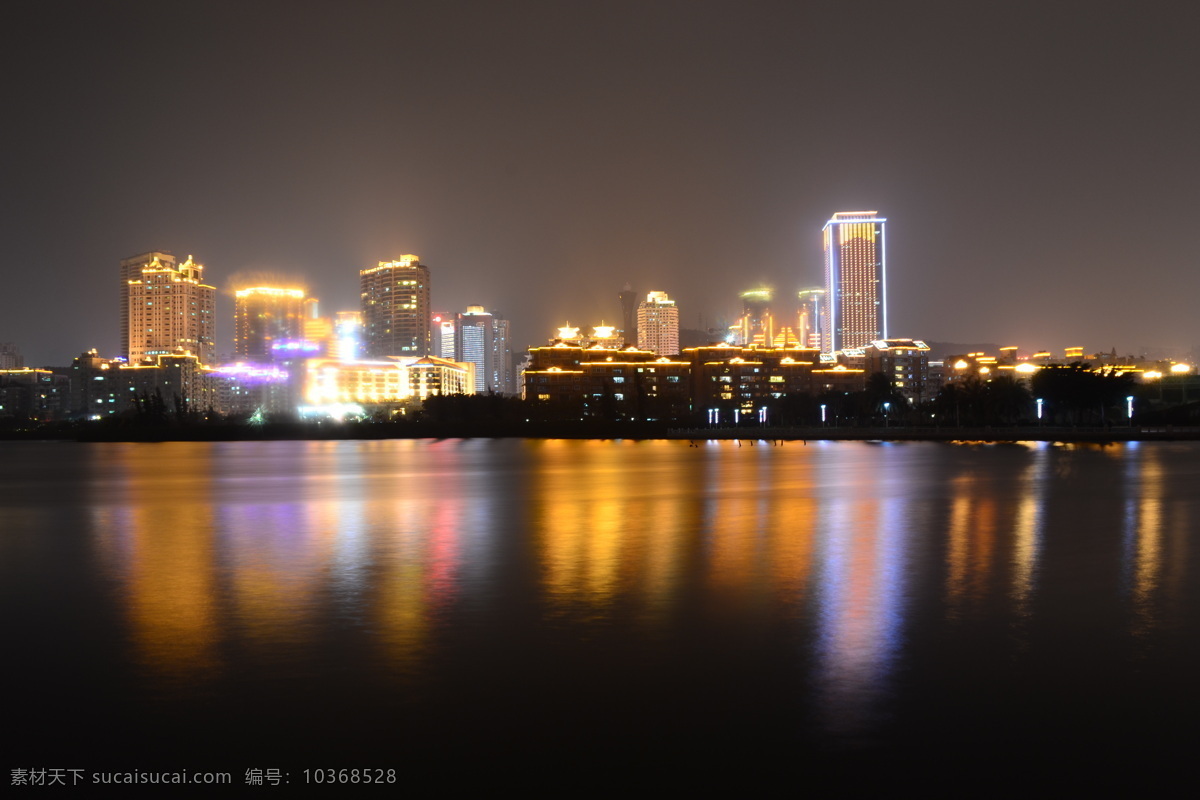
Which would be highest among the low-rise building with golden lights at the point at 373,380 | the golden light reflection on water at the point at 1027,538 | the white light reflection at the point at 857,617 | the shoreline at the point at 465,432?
the low-rise building with golden lights at the point at 373,380

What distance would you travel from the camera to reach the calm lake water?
22.2 ft

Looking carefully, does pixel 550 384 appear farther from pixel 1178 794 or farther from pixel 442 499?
pixel 1178 794

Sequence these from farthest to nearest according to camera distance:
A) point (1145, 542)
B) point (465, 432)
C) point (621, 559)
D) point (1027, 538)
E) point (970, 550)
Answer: point (465, 432), point (1027, 538), point (1145, 542), point (970, 550), point (621, 559)

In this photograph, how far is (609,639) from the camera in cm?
978

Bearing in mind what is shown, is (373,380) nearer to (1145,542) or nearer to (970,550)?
(970,550)

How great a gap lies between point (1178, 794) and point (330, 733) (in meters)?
5.56

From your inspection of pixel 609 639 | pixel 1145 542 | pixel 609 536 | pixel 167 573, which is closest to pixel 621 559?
pixel 609 536

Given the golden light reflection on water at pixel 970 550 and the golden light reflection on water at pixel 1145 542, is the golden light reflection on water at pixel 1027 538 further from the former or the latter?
the golden light reflection on water at pixel 1145 542

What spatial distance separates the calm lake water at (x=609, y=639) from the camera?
22.2 ft

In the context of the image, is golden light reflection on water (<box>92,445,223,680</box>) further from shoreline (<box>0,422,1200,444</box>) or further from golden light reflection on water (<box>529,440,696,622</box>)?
shoreline (<box>0,422,1200,444</box>)

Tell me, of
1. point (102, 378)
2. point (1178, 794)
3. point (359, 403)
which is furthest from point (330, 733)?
point (102, 378)

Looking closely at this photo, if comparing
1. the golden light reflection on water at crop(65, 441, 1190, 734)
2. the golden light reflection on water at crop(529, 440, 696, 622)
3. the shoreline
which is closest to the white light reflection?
the golden light reflection on water at crop(65, 441, 1190, 734)

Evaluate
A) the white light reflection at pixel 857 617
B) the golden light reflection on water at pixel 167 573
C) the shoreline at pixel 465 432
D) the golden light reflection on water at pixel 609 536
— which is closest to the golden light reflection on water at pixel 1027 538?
the white light reflection at pixel 857 617

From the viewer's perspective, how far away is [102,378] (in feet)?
590
